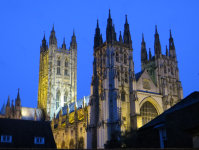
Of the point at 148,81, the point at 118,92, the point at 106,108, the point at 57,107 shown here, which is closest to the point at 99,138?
the point at 106,108

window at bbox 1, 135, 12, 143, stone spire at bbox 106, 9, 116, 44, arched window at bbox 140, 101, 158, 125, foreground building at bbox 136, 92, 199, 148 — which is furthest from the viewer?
stone spire at bbox 106, 9, 116, 44

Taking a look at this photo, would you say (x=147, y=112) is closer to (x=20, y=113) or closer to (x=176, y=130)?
(x=176, y=130)

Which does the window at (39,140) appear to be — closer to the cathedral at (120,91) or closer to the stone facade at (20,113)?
the cathedral at (120,91)

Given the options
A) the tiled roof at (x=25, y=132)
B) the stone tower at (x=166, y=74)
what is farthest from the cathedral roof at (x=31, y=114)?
the tiled roof at (x=25, y=132)

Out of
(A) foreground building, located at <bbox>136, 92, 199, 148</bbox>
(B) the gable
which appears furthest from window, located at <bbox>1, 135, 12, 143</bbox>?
(B) the gable

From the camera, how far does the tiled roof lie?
28234mm

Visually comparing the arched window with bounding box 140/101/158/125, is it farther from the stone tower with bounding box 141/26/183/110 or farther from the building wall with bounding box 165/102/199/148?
the building wall with bounding box 165/102/199/148

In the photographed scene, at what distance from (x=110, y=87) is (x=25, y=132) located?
24.0 metres

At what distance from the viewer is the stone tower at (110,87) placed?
48.8 meters

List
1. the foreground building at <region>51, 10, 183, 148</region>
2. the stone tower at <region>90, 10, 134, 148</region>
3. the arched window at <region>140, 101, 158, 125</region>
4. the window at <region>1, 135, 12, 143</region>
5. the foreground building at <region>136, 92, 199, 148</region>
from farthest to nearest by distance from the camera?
the arched window at <region>140, 101, 158, 125</region>
the foreground building at <region>51, 10, 183, 148</region>
the stone tower at <region>90, 10, 134, 148</region>
the window at <region>1, 135, 12, 143</region>
the foreground building at <region>136, 92, 199, 148</region>

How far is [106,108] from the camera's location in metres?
49.4

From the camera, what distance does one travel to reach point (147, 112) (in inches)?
2089

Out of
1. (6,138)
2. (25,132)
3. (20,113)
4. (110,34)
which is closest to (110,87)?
(110,34)

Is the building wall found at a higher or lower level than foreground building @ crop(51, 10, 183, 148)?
lower
